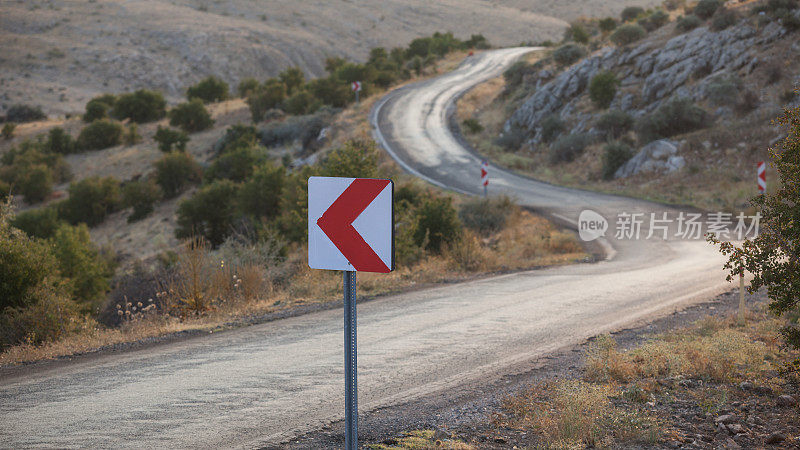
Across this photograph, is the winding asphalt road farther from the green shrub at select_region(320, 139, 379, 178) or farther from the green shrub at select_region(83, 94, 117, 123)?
the green shrub at select_region(83, 94, 117, 123)

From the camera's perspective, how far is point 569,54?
40.6 meters

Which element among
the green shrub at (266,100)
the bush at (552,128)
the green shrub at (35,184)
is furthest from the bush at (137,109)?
the bush at (552,128)

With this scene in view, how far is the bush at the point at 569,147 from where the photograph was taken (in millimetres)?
30516

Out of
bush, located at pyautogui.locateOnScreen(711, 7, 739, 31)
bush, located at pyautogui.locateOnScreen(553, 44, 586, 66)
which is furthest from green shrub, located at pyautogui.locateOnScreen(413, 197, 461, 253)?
bush, located at pyautogui.locateOnScreen(553, 44, 586, 66)

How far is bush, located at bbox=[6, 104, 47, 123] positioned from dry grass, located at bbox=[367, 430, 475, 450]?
6464cm

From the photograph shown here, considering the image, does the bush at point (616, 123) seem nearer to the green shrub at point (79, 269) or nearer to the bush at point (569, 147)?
the bush at point (569, 147)

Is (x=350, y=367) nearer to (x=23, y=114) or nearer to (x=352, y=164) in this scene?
(x=352, y=164)

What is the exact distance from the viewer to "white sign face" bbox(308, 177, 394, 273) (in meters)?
3.75

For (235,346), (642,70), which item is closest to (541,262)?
(235,346)

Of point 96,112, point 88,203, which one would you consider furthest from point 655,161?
point 96,112

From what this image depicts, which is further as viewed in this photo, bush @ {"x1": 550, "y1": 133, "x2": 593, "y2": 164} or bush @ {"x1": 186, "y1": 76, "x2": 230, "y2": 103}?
bush @ {"x1": 186, "y1": 76, "x2": 230, "y2": 103}

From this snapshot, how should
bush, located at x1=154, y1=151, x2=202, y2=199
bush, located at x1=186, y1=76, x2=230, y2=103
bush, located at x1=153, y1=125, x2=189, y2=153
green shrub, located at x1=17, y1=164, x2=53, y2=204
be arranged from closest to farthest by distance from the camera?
bush, located at x1=154, y1=151, x2=202, y2=199 < green shrub, located at x1=17, y1=164, x2=53, y2=204 < bush, located at x1=153, y1=125, x2=189, y2=153 < bush, located at x1=186, y1=76, x2=230, y2=103

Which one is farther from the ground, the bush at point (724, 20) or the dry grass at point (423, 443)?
the bush at point (724, 20)

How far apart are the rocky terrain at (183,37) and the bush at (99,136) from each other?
66.3 feet
